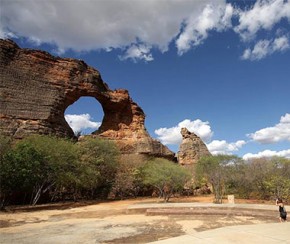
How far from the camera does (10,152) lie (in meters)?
20.3

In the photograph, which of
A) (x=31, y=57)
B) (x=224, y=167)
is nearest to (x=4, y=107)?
(x=31, y=57)

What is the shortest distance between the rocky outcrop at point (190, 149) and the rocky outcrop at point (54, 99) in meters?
5.61

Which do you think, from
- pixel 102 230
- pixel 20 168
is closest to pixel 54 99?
pixel 20 168

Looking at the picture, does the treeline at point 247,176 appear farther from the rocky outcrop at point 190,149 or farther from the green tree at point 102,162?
the rocky outcrop at point 190,149

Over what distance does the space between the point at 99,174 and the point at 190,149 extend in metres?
22.2

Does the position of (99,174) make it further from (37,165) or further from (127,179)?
(37,165)

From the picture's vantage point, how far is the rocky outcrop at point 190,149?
4738 cm

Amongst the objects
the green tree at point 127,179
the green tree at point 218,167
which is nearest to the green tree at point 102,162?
the green tree at point 127,179

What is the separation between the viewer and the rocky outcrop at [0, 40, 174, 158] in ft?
104

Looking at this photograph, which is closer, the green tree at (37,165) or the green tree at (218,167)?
the green tree at (37,165)

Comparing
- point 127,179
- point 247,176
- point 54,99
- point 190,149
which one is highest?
point 54,99

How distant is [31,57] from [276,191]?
29.6 m

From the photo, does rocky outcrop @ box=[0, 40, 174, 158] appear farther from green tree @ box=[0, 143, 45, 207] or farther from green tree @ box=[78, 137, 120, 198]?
green tree @ box=[0, 143, 45, 207]

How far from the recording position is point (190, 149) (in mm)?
48188
